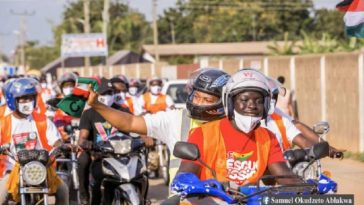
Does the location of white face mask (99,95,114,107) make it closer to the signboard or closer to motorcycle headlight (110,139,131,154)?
motorcycle headlight (110,139,131,154)

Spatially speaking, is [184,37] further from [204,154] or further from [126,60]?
[204,154]

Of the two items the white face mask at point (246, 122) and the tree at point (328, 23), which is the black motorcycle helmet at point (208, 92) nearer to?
the white face mask at point (246, 122)

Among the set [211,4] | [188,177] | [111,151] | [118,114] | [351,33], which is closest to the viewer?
[188,177]

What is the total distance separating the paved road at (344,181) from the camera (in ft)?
42.6

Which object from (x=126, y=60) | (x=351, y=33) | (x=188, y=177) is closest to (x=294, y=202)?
(x=188, y=177)

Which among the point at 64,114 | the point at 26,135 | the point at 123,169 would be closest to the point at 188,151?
the point at 123,169

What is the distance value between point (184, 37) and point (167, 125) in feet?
243

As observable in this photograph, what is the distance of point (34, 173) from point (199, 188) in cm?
324

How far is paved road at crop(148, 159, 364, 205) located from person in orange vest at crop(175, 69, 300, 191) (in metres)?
6.39

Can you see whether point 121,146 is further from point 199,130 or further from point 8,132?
point 199,130

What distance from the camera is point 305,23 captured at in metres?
69.9

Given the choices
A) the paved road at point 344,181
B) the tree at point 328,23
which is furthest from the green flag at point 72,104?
the tree at point 328,23

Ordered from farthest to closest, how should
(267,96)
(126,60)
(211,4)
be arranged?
(211,4) → (126,60) → (267,96)

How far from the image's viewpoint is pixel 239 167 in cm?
518
